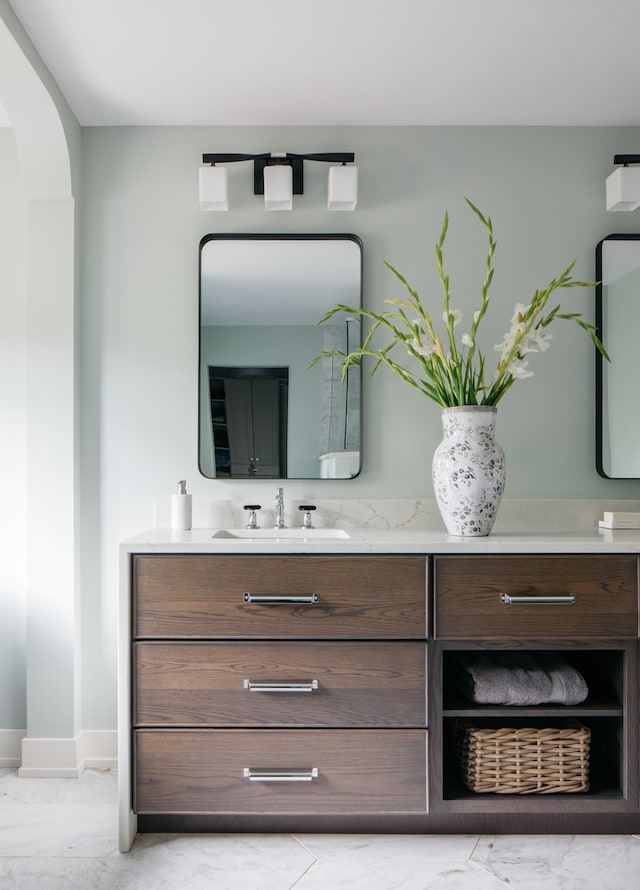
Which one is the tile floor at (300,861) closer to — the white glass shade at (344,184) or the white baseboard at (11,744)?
the white baseboard at (11,744)

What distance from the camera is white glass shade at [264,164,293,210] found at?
8.11 feet

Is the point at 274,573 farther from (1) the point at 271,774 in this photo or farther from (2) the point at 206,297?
(2) the point at 206,297

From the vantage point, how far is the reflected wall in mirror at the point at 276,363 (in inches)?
101

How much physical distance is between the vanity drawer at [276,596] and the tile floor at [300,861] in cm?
59

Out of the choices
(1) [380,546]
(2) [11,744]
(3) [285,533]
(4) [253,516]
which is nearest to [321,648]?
(1) [380,546]

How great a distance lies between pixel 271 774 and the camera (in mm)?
1978

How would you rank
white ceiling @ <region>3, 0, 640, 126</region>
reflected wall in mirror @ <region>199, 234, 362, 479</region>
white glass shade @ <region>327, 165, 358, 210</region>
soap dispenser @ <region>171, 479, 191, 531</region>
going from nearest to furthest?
white ceiling @ <region>3, 0, 640, 126</region> → soap dispenser @ <region>171, 479, 191, 531</region> → white glass shade @ <region>327, 165, 358, 210</region> → reflected wall in mirror @ <region>199, 234, 362, 479</region>

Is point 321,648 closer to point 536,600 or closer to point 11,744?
point 536,600

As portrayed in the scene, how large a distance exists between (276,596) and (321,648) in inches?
7.6

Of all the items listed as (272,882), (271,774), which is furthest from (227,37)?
(272,882)

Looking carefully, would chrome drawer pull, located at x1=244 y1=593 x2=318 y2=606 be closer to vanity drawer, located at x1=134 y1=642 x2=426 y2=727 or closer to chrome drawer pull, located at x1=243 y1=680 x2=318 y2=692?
vanity drawer, located at x1=134 y1=642 x2=426 y2=727

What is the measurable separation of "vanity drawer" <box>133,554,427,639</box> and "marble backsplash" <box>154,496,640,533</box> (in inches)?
21.7

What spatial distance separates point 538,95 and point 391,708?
79.4 inches

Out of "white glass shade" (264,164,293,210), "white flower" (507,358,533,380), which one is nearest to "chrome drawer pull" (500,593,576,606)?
"white flower" (507,358,533,380)
